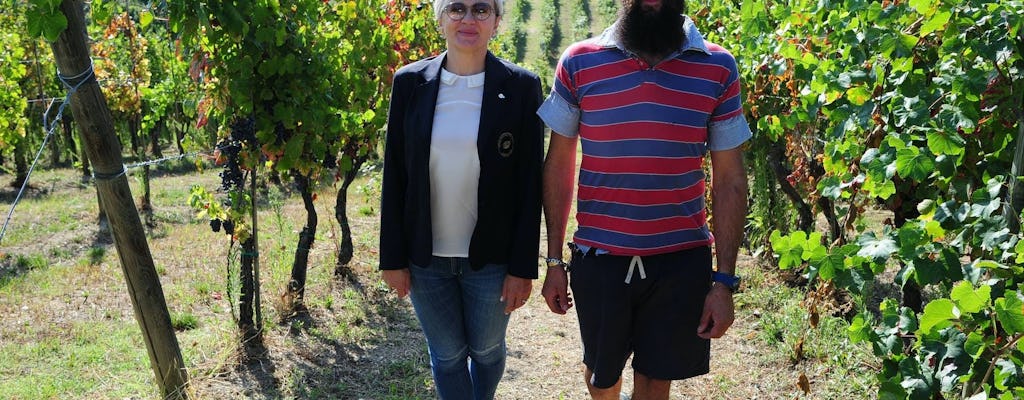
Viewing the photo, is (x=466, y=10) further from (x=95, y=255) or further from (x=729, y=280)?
(x=95, y=255)

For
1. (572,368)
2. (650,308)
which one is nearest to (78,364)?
(572,368)

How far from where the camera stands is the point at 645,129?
2.04 metres

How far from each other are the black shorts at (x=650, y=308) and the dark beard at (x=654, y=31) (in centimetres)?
56

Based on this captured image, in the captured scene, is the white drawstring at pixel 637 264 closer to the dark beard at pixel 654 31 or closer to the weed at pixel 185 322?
the dark beard at pixel 654 31

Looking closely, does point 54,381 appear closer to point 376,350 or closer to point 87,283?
point 376,350

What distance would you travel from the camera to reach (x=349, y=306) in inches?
189

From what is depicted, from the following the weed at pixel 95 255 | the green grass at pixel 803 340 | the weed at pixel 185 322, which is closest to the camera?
the green grass at pixel 803 340

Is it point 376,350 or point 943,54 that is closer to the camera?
point 943,54

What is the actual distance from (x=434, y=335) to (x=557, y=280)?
0.44m

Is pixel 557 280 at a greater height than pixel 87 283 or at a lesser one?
greater

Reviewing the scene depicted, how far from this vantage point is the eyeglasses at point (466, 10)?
2.08 metres

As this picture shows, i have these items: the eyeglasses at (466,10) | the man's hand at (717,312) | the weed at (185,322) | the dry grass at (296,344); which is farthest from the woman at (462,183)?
the weed at (185,322)

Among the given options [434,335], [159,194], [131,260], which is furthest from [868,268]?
[159,194]

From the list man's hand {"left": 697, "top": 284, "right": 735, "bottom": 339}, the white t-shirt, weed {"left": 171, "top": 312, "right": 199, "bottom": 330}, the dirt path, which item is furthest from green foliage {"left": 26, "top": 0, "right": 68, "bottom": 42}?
weed {"left": 171, "top": 312, "right": 199, "bottom": 330}
